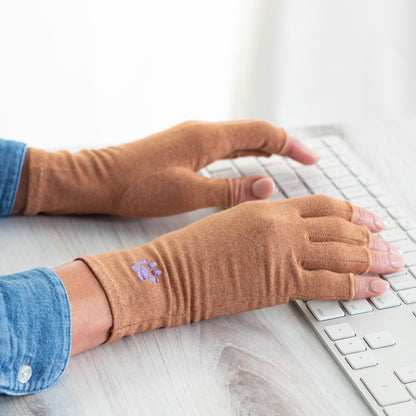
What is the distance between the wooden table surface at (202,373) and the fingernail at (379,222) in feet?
0.54

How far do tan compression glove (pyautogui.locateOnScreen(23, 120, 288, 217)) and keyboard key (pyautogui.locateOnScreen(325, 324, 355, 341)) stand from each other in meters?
0.25

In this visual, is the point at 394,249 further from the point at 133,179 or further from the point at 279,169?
the point at 133,179

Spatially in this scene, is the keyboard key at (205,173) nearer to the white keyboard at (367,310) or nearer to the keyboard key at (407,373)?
the white keyboard at (367,310)

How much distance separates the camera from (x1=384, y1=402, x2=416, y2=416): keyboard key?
1.92 feet

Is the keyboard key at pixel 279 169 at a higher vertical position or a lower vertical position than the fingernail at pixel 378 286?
higher

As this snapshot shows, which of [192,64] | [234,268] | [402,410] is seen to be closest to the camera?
[402,410]

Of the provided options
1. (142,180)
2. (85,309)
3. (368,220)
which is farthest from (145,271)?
(368,220)

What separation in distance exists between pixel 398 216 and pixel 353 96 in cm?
132

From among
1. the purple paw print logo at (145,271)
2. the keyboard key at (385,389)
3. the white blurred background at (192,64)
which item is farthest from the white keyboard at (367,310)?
the white blurred background at (192,64)

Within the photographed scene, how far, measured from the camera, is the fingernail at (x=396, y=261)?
745 mm

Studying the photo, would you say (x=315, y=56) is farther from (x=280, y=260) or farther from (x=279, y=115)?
(x=280, y=260)

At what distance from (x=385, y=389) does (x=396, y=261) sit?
18 centimetres

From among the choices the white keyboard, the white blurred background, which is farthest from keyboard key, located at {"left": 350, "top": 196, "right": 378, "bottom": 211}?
the white blurred background

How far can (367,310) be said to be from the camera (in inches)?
27.6
